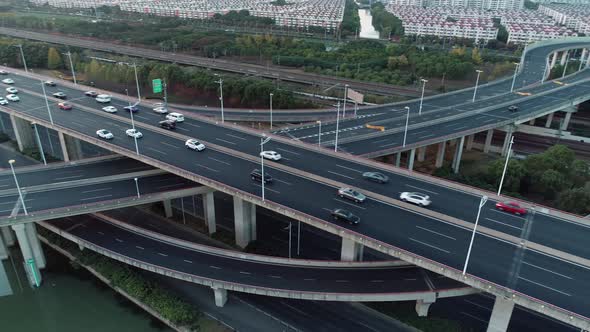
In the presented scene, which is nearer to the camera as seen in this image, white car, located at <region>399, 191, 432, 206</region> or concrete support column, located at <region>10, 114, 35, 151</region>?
white car, located at <region>399, 191, 432, 206</region>

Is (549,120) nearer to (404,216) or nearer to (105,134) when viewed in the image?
(404,216)

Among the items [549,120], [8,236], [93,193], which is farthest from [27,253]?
[549,120]

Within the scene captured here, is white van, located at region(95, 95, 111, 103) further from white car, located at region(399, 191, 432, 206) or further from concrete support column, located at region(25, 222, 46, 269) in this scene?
white car, located at region(399, 191, 432, 206)

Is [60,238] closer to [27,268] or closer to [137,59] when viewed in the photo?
[27,268]

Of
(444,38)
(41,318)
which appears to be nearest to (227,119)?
(41,318)

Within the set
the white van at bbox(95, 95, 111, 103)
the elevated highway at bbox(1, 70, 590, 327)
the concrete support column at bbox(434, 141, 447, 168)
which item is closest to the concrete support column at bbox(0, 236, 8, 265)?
the elevated highway at bbox(1, 70, 590, 327)

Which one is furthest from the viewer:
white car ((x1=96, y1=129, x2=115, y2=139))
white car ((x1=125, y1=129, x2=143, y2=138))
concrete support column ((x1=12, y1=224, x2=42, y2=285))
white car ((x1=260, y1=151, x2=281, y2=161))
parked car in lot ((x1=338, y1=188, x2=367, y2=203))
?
white car ((x1=125, y1=129, x2=143, y2=138))
